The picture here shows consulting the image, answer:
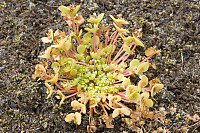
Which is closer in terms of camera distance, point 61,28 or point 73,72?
point 73,72

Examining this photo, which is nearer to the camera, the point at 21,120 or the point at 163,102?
the point at 21,120

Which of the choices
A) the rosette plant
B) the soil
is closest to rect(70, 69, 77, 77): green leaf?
the rosette plant

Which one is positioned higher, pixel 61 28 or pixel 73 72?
pixel 61 28

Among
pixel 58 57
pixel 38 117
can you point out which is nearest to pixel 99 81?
pixel 58 57

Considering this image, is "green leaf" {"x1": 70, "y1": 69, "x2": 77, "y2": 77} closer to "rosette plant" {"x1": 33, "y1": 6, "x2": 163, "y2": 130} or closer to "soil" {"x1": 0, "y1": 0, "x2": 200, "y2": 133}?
"rosette plant" {"x1": 33, "y1": 6, "x2": 163, "y2": 130}

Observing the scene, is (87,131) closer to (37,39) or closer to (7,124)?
(7,124)

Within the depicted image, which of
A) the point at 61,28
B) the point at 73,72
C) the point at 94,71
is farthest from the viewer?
the point at 61,28

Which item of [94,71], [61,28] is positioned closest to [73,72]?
[94,71]

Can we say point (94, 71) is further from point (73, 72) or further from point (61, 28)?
point (61, 28)
